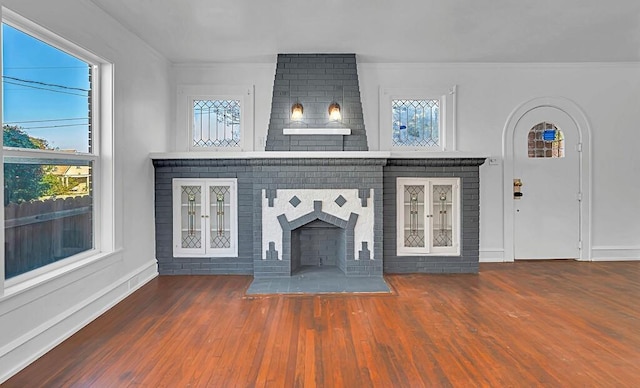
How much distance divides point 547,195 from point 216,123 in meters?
4.61

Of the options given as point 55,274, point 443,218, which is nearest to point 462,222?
point 443,218

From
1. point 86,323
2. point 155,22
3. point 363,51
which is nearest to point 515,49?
point 363,51

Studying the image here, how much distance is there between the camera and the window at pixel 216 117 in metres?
5.24

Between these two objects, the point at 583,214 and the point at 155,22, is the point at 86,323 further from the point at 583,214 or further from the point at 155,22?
the point at 583,214

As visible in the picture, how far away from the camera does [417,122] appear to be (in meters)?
5.33

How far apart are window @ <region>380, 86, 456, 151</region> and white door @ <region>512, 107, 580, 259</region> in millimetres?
987

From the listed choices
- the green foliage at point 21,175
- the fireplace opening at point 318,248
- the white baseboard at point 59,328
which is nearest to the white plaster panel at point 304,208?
the fireplace opening at point 318,248

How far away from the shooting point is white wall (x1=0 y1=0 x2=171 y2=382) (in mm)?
2496

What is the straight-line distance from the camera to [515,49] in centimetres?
468

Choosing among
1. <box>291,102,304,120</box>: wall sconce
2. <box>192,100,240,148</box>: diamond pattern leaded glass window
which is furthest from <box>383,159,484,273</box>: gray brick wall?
<box>192,100,240,148</box>: diamond pattern leaded glass window

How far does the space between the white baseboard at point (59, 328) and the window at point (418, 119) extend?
3.49 metres

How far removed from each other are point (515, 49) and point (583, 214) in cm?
245

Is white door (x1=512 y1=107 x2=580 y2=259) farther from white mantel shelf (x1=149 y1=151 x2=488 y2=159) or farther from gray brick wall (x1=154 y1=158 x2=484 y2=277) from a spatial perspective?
white mantel shelf (x1=149 y1=151 x2=488 y2=159)

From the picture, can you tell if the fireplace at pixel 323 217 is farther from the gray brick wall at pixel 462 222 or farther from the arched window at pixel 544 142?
the arched window at pixel 544 142
